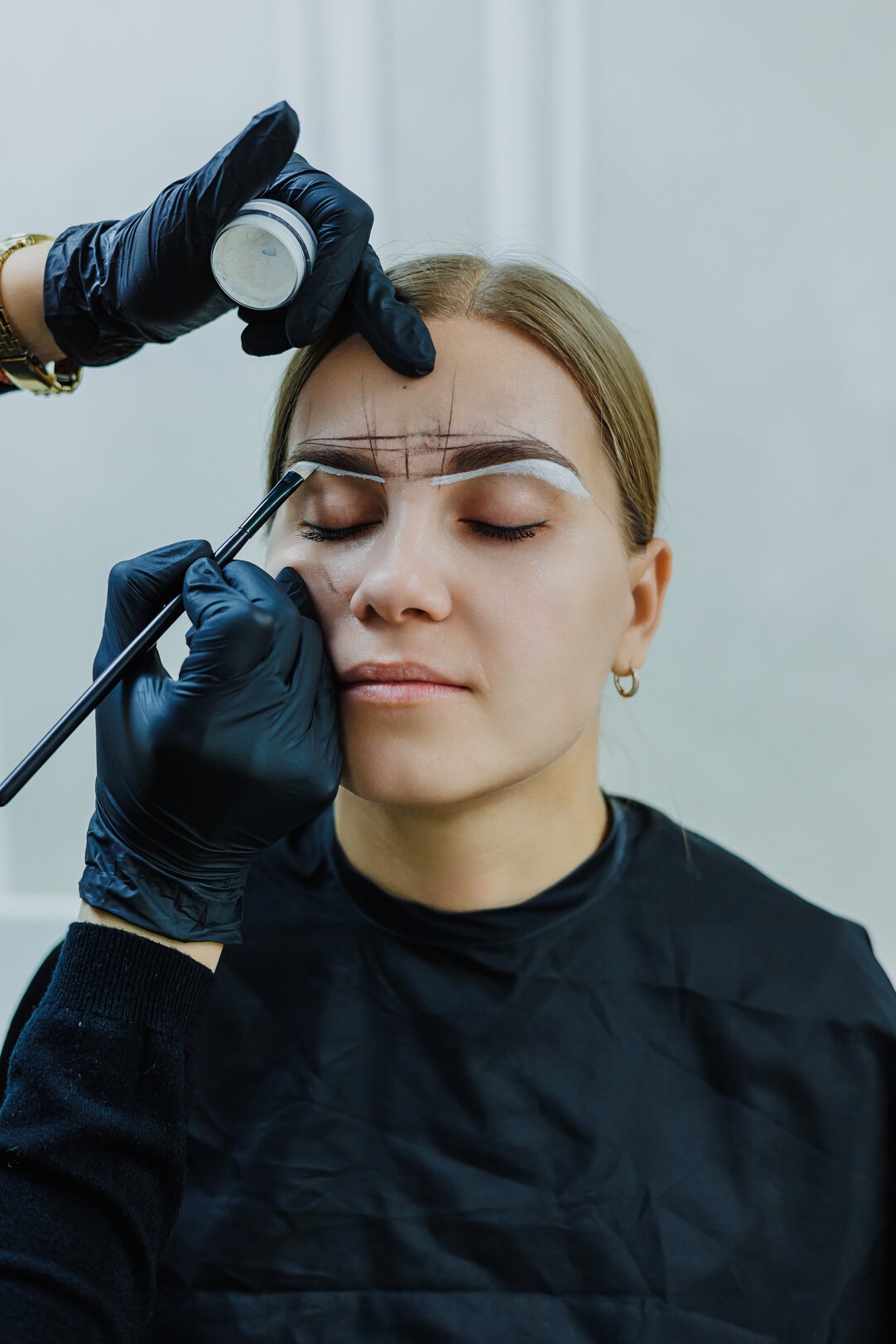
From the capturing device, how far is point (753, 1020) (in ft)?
4.50

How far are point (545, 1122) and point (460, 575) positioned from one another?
622 millimetres

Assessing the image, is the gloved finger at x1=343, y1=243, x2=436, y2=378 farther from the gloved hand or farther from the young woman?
the gloved hand

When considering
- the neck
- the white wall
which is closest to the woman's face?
the neck

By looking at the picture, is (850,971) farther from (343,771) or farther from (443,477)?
(443,477)

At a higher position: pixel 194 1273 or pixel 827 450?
pixel 827 450

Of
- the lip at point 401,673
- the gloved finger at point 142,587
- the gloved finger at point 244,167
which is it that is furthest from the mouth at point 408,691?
the gloved finger at point 244,167

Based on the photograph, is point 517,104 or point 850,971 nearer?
point 850,971

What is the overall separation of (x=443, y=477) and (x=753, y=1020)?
73 cm

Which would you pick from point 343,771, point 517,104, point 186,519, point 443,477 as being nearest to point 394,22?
point 517,104

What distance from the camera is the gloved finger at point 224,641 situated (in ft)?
3.58

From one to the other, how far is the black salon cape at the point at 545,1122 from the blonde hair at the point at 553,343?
481mm

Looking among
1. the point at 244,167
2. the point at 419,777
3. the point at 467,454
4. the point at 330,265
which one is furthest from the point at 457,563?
the point at 244,167

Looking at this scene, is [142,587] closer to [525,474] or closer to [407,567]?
[407,567]

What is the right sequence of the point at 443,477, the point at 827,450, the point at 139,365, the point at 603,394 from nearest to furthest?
the point at 443,477 < the point at 603,394 < the point at 827,450 < the point at 139,365
